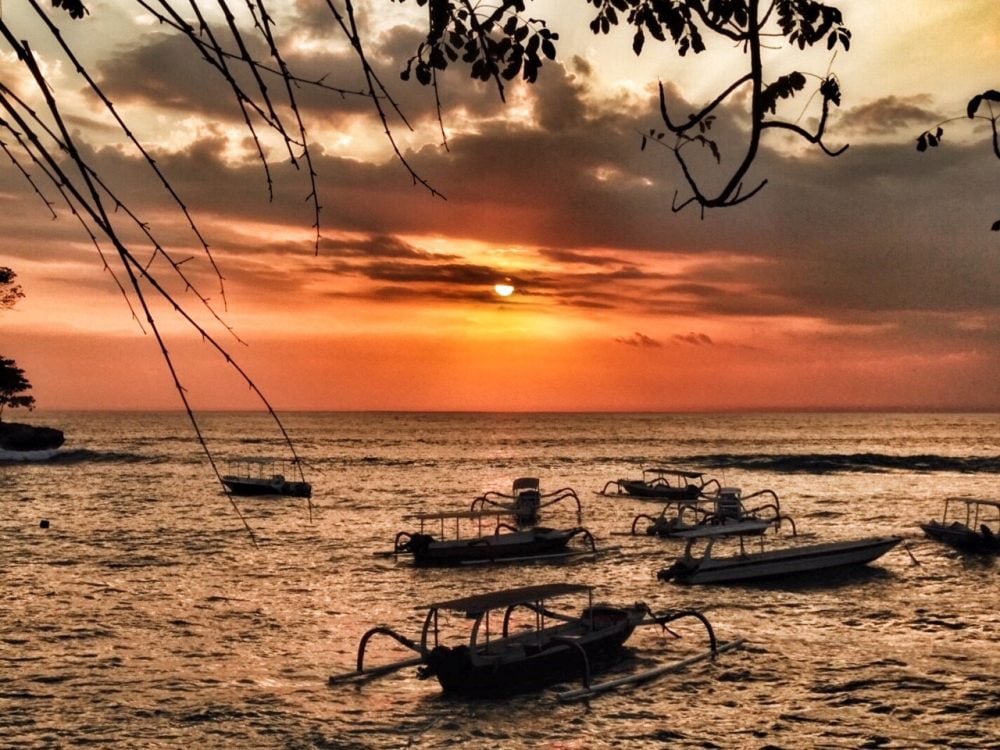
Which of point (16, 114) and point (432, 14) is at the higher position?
point (432, 14)

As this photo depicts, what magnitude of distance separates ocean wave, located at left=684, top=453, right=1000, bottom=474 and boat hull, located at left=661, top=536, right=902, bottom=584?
202ft

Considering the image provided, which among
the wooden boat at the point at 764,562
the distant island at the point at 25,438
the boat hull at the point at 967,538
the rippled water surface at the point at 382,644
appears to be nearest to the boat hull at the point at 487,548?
the rippled water surface at the point at 382,644

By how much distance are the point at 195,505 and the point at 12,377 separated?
41.5 meters

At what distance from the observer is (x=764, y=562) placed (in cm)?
3262

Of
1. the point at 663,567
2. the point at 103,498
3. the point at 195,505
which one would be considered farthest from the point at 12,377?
the point at 663,567

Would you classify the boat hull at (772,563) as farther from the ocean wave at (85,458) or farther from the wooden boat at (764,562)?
the ocean wave at (85,458)

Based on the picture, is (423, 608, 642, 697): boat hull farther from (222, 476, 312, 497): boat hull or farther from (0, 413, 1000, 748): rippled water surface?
(222, 476, 312, 497): boat hull

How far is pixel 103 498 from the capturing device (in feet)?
217

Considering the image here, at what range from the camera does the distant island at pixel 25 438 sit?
10131 cm

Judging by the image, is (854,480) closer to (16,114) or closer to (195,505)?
(195,505)

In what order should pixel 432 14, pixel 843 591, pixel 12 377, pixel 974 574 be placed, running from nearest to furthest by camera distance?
pixel 432 14 → pixel 843 591 → pixel 974 574 → pixel 12 377

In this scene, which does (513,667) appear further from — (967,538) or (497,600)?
(967,538)

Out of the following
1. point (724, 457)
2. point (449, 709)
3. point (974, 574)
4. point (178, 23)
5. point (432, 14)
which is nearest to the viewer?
point (178, 23)

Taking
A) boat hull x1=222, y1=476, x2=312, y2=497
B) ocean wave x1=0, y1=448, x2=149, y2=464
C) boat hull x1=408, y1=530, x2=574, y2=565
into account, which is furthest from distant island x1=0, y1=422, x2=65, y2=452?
boat hull x1=408, y1=530, x2=574, y2=565
